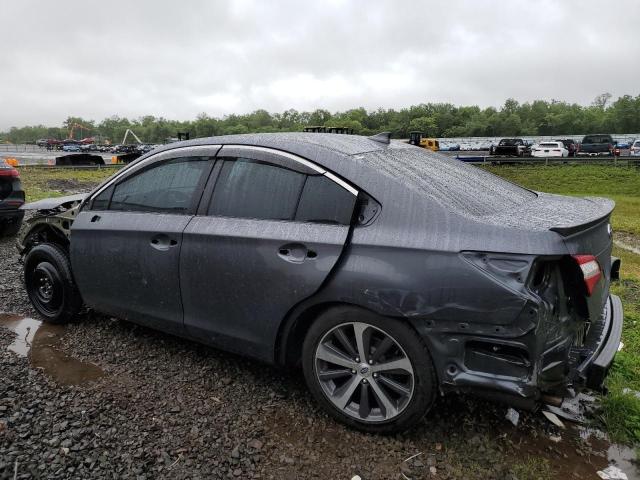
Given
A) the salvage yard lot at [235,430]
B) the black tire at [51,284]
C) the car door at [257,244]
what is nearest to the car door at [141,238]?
the car door at [257,244]

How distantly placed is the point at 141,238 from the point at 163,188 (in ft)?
1.21

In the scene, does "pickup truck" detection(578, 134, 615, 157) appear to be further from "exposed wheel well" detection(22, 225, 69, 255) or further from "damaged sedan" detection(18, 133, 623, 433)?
"exposed wheel well" detection(22, 225, 69, 255)

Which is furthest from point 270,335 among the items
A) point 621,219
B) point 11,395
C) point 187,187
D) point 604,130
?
point 604,130

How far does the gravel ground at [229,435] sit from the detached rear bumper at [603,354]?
466 millimetres

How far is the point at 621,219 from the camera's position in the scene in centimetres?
1230

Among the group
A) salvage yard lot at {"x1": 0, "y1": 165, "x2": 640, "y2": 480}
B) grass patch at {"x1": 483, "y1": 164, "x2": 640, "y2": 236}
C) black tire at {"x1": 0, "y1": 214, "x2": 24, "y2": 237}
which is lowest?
grass patch at {"x1": 483, "y1": 164, "x2": 640, "y2": 236}

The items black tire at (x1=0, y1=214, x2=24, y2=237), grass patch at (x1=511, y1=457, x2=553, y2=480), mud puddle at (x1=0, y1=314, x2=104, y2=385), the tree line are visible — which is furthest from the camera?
the tree line

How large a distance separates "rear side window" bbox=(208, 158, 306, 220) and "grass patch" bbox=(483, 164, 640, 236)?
22039 mm

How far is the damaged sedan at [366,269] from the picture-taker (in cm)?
234

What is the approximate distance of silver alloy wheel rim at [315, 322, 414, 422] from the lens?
2604mm

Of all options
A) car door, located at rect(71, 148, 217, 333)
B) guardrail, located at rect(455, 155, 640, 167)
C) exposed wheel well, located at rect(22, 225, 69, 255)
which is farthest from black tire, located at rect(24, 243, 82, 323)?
guardrail, located at rect(455, 155, 640, 167)

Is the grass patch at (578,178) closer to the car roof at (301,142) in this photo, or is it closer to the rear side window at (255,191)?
the car roof at (301,142)

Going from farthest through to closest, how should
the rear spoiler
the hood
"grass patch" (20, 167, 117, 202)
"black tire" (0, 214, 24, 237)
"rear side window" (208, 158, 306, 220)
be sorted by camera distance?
"grass patch" (20, 167, 117, 202) → "black tire" (0, 214, 24, 237) → the hood → "rear side window" (208, 158, 306, 220) → the rear spoiler

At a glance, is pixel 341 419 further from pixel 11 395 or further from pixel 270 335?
pixel 11 395
